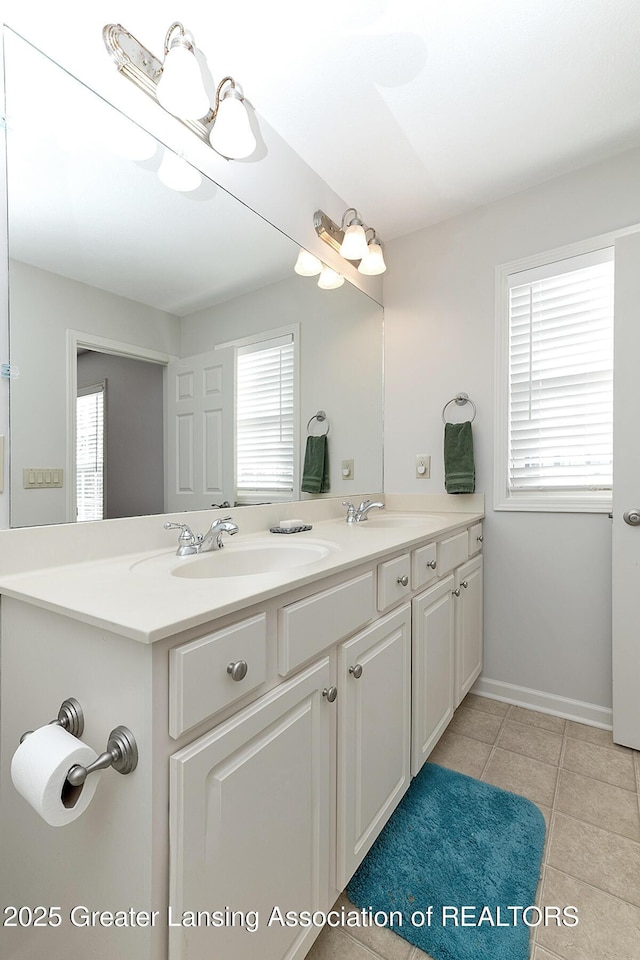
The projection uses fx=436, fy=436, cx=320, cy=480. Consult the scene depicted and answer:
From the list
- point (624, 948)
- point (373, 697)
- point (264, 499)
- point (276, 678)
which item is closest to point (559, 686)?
A: point (624, 948)

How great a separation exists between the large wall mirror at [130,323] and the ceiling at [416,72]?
22 centimetres

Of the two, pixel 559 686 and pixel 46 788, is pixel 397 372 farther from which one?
pixel 46 788

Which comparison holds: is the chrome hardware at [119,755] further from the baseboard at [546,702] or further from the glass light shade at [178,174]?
the baseboard at [546,702]

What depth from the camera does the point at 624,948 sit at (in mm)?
987

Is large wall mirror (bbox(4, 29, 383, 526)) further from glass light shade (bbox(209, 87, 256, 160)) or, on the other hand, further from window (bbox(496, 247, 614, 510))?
window (bbox(496, 247, 614, 510))

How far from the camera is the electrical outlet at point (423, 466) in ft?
7.54

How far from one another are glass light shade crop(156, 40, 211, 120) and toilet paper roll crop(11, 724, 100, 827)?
149cm

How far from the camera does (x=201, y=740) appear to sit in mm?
668

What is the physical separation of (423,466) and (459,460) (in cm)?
24

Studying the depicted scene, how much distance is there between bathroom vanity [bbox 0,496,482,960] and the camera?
0.62 meters

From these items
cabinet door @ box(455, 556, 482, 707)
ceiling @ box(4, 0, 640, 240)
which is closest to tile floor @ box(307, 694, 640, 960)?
cabinet door @ box(455, 556, 482, 707)

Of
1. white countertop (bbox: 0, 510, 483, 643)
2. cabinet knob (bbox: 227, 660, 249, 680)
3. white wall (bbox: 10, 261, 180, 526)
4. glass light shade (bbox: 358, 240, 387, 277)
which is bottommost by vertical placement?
cabinet knob (bbox: 227, 660, 249, 680)

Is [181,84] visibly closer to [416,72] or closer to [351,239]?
[416,72]

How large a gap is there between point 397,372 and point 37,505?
74.3 inches
